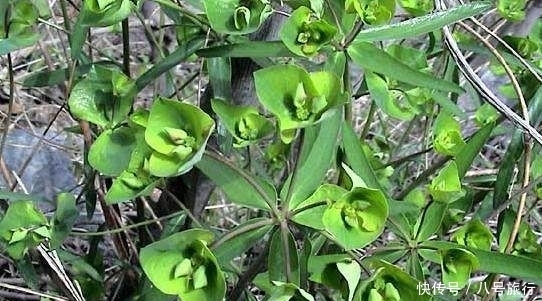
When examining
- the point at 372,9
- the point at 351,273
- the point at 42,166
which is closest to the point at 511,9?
the point at 372,9

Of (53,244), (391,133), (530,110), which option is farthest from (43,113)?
(530,110)

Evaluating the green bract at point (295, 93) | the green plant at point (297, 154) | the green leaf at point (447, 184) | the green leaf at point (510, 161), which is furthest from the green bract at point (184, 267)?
the green leaf at point (510, 161)

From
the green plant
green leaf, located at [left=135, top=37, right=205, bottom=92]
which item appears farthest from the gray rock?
green leaf, located at [left=135, top=37, right=205, bottom=92]

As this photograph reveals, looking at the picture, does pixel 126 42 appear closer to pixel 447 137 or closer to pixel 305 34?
pixel 305 34

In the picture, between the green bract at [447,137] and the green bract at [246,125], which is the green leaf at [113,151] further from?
the green bract at [447,137]

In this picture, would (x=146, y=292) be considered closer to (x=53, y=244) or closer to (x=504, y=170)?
(x=53, y=244)
